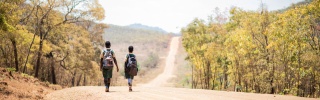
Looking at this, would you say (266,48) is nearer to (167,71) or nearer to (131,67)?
(131,67)

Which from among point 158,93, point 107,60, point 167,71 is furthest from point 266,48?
point 167,71

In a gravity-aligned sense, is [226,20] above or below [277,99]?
above

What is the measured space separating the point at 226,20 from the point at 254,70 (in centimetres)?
1135

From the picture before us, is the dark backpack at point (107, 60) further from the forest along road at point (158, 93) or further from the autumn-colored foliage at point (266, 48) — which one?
the autumn-colored foliage at point (266, 48)

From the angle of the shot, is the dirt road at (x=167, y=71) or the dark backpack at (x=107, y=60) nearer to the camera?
the dark backpack at (x=107, y=60)

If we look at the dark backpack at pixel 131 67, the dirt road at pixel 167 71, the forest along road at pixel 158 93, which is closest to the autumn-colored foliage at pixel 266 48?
the forest along road at pixel 158 93

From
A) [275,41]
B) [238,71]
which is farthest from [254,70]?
[275,41]

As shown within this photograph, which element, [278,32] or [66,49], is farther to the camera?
[66,49]

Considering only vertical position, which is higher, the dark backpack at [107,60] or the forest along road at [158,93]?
the dark backpack at [107,60]

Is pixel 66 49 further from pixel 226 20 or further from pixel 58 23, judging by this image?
pixel 226 20

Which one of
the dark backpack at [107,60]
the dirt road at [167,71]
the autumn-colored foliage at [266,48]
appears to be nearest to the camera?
the dark backpack at [107,60]

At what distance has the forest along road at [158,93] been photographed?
34.3ft

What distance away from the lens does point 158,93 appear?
1213 centimetres

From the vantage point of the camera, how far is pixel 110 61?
40.7 feet
